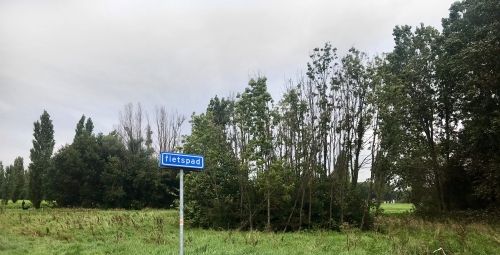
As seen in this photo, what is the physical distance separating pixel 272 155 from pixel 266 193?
2.03 m

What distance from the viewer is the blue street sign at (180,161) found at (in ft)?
27.3

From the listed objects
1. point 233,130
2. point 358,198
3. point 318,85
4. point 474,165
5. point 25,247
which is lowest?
point 25,247

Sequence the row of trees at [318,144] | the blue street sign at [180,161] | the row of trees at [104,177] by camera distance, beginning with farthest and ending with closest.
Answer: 1. the row of trees at [104,177]
2. the row of trees at [318,144]
3. the blue street sign at [180,161]

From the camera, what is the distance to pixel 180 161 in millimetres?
8547

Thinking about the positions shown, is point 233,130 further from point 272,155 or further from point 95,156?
point 95,156

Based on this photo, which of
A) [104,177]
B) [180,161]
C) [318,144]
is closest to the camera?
[180,161]

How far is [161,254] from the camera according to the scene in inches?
471

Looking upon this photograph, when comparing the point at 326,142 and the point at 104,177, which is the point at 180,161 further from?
the point at 104,177

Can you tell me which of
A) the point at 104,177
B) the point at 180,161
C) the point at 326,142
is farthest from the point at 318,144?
the point at 104,177

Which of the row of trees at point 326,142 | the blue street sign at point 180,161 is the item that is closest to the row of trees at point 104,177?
the row of trees at point 326,142

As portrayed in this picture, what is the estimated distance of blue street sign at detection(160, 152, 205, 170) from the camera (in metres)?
8.31

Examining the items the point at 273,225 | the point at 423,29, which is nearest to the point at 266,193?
the point at 273,225

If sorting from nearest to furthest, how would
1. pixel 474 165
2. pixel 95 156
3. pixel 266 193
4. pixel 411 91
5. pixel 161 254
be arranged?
1. pixel 161 254
2. pixel 266 193
3. pixel 474 165
4. pixel 411 91
5. pixel 95 156

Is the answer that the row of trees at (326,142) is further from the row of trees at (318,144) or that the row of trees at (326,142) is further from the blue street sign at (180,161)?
the blue street sign at (180,161)
